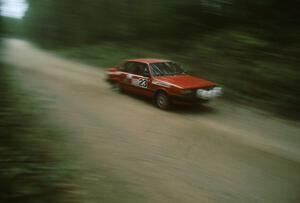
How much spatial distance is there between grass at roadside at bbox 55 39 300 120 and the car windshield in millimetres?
144

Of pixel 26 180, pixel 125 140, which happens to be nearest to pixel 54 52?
pixel 125 140

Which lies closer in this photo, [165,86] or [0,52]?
[0,52]

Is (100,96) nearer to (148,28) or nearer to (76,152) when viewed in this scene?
(148,28)

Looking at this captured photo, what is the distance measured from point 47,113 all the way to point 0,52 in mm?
1326

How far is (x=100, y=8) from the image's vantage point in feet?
24.8

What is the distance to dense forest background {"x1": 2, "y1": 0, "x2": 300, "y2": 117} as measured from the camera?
7.19m

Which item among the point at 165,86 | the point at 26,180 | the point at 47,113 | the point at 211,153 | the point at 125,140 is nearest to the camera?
the point at 26,180

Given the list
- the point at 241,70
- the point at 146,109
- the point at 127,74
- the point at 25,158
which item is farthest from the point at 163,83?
the point at 25,158

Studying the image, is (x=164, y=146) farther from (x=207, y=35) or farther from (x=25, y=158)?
(x=207, y=35)

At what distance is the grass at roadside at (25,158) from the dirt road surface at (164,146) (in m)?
0.30

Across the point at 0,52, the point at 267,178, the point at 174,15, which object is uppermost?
the point at 174,15

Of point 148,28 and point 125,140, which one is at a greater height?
point 148,28

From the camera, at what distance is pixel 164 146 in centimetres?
551

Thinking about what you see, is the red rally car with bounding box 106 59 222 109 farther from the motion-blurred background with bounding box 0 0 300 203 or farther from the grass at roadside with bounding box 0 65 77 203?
the grass at roadside with bounding box 0 65 77 203
